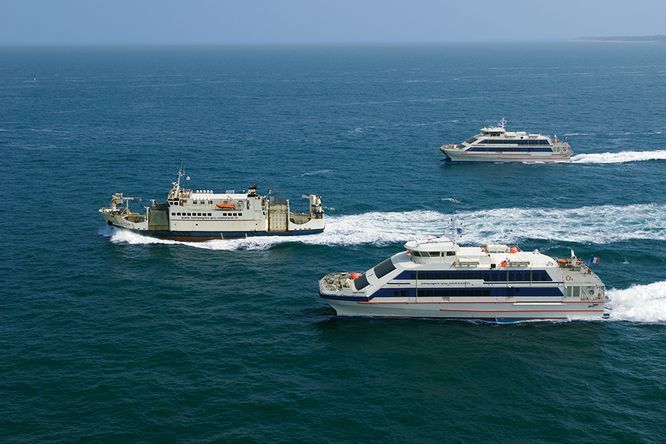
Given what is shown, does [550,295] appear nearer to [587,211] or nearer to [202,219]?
[587,211]

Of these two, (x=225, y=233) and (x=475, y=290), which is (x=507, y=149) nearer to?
(x=225, y=233)

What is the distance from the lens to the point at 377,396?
6025 centimetres

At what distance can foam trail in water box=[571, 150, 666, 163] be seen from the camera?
147875mm

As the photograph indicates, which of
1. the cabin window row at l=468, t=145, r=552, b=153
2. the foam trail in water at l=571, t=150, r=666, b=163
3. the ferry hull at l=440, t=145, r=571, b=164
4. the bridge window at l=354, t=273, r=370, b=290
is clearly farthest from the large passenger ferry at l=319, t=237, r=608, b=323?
the foam trail in water at l=571, t=150, r=666, b=163

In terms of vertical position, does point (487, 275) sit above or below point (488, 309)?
above

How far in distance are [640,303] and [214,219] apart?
58.8m

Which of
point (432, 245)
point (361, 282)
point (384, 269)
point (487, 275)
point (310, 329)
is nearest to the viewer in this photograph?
point (310, 329)

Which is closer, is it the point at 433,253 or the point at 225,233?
the point at 433,253

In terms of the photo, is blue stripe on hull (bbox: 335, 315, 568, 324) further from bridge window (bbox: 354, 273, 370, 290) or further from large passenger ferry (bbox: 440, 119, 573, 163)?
large passenger ferry (bbox: 440, 119, 573, 163)

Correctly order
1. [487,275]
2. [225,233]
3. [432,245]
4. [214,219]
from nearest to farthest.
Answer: [487,275]
[432,245]
[214,219]
[225,233]

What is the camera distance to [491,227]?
4109 inches

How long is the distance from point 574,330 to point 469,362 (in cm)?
1405

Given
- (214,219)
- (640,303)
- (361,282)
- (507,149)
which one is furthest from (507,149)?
(361,282)

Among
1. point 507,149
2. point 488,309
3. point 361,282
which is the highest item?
point 507,149
